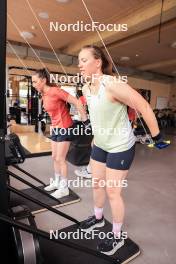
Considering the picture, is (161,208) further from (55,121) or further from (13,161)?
(13,161)

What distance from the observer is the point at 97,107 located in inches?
55.1

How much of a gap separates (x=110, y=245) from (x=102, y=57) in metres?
1.40

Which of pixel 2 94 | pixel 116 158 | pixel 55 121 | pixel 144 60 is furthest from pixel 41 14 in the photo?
pixel 144 60

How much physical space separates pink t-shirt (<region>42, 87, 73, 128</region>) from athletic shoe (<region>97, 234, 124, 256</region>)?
120cm

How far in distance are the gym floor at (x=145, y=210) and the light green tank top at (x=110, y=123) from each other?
2.93ft

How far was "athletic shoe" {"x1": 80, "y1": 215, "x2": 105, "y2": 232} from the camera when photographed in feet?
6.03

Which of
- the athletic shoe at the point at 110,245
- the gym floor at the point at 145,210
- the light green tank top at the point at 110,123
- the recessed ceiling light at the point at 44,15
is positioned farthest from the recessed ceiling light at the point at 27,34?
the athletic shoe at the point at 110,245

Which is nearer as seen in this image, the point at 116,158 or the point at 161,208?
the point at 116,158

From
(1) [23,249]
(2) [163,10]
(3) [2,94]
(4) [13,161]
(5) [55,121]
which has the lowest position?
(1) [23,249]

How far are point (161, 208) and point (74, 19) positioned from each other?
4.07 m

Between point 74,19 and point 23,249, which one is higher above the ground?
point 74,19

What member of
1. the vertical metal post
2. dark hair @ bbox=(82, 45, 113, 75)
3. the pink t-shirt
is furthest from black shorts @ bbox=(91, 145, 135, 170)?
the pink t-shirt

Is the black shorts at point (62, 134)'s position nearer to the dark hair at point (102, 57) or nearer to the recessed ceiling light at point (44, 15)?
the dark hair at point (102, 57)

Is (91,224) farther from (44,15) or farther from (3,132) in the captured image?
(44,15)
